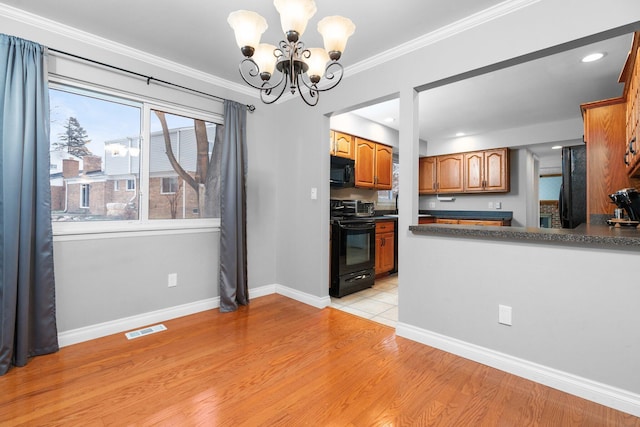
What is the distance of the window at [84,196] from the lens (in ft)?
8.12

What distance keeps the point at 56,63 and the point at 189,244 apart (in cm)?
178

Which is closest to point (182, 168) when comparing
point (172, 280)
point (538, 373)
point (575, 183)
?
point (172, 280)

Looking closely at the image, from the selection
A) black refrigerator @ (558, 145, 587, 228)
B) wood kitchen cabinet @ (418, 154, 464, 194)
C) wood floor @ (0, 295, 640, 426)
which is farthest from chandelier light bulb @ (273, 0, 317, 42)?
wood kitchen cabinet @ (418, 154, 464, 194)

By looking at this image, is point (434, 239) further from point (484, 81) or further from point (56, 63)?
point (56, 63)

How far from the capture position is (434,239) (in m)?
2.36

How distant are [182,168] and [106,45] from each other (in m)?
1.15

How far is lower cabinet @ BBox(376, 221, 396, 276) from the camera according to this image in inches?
174

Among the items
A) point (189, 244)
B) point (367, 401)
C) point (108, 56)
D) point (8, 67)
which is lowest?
point (367, 401)

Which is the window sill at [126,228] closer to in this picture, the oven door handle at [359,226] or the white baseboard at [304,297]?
the white baseboard at [304,297]

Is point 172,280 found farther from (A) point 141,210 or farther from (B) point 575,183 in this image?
(B) point 575,183

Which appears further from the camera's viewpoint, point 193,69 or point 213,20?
point 193,69

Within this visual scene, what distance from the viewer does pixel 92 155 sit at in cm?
254

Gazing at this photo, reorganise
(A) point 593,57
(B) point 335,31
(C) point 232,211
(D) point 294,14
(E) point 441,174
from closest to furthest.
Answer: (D) point 294,14, (B) point 335,31, (A) point 593,57, (C) point 232,211, (E) point 441,174

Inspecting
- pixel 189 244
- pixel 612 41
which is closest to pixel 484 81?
pixel 612 41
